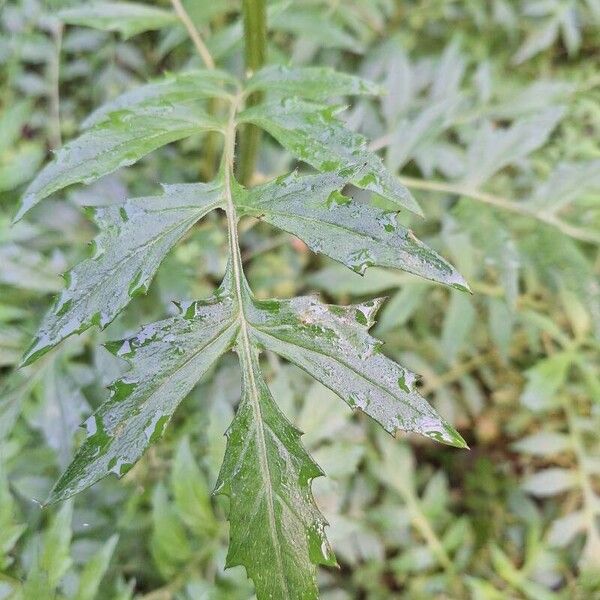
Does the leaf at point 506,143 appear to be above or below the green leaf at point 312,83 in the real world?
below

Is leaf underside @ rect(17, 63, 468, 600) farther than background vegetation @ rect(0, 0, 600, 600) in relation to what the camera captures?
No

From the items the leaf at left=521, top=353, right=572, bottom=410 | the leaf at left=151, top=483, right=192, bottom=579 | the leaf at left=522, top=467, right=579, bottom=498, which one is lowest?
the leaf at left=522, top=467, right=579, bottom=498

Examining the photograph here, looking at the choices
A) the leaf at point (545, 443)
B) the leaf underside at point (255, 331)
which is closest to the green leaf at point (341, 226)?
the leaf underside at point (255, 331)

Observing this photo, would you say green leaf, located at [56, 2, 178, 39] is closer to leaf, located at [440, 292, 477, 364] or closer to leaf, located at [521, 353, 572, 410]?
leaf, located at [440, 292, 477, 364]

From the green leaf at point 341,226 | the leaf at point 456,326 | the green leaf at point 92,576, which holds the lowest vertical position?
the green leaf at point 92,576

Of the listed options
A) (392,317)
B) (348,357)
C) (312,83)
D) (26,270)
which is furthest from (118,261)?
(392,317)

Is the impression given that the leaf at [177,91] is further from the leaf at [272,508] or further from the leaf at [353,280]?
the leaf at [353,280]

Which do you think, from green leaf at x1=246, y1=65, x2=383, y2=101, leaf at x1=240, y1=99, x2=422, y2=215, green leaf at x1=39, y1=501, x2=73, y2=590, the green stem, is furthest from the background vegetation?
leaf at x1=240, y1=99, x2=422, y2=215

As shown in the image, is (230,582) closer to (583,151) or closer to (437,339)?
(437,339)
